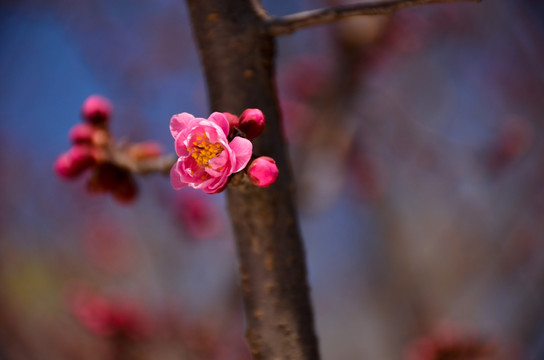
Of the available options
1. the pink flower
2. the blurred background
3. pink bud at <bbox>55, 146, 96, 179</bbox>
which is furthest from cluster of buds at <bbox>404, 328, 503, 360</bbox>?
the pink flower

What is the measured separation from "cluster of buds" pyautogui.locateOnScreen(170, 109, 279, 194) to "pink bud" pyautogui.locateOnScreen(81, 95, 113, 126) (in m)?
0.76

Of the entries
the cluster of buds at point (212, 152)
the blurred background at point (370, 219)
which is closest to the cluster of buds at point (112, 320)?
the blurred background at point (370, 219)

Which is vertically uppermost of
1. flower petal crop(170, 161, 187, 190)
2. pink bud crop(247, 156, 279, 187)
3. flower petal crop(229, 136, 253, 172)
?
flower petal crop(229, 136, 253, 172)

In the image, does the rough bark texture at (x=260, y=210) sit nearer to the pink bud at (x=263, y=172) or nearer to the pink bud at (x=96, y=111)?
the pink bud at (x=263, y=172)

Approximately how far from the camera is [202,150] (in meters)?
0.78

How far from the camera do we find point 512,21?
314cm

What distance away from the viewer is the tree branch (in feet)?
2.76

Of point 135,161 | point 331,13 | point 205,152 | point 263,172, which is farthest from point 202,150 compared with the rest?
point 135,161

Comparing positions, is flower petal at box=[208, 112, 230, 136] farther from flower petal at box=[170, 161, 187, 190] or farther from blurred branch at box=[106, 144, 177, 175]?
blurred branch at box=[106, 144, 177, 175]

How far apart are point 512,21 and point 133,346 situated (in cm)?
326

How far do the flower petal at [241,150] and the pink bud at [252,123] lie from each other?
4cm

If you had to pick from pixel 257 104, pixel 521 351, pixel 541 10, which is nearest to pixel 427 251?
pixel 521 351

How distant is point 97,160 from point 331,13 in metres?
0.84

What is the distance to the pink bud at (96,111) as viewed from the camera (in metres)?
1.45
